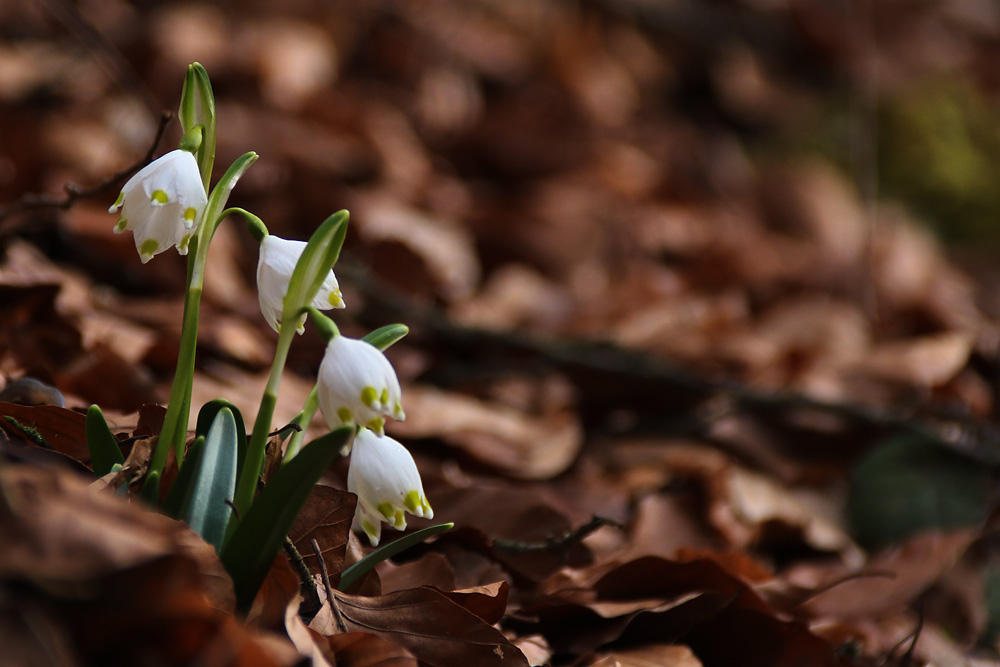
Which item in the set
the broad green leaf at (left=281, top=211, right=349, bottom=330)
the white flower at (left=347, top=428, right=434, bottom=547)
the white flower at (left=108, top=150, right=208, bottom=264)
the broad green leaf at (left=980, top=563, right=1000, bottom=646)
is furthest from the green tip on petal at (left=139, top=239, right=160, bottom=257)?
the broad green leaf at (left=980, top=563, right=1000, bottom=646)

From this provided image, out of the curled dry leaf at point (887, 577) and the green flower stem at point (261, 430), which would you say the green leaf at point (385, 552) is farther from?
the curled dry leaf at point (887, 577)

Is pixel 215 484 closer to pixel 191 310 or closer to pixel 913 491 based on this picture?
pixel 191 310

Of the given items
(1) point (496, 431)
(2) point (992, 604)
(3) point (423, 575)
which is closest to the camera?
(3) point (423, 575)

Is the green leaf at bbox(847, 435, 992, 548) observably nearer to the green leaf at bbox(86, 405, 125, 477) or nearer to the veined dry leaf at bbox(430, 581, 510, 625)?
the veined dry leaf at bbox(430, 581, 510, 625)

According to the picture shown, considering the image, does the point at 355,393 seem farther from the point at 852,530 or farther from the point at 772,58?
the point at 772,58

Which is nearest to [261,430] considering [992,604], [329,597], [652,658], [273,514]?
[273,514]

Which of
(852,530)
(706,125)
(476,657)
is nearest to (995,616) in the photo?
(852,530)
